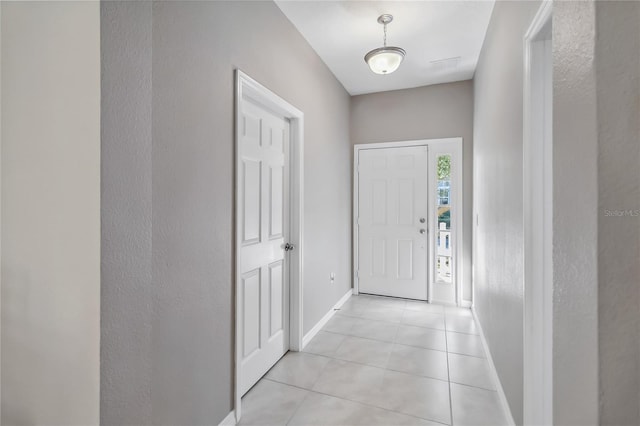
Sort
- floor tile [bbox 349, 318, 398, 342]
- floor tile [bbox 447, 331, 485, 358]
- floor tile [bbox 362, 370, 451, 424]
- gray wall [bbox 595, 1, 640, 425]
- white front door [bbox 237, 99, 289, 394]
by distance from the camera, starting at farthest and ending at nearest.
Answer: floor tile [bbox 349, 318, 398, 342] → floor tile [bbox 447, 331, 485, 358] → white front door [bbox 237, 99, 289, 394] → floor tile [bbox 362, 370, 451, 424] → gray wall [bbox 595, 1, 640, 425]

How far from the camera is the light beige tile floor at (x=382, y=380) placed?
6.05 feet

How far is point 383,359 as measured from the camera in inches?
98.6

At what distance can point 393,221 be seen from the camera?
4.13 m

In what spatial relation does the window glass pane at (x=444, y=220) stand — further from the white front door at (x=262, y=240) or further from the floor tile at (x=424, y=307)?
the white front door at (x=262, y=240)

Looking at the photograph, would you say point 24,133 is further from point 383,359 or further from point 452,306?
point 452,306

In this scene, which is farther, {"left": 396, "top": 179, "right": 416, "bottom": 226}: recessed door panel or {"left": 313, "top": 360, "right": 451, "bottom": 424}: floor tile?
{"left": 396, "top": 179, "right": 416, "bottom": 226}: recessed door panel

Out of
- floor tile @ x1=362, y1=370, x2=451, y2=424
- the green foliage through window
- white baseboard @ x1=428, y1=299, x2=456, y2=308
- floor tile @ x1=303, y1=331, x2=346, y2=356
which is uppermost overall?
the green foliage through window

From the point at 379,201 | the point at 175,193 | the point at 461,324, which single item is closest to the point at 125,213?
the point at 175,193

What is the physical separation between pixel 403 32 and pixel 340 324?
2.95 m

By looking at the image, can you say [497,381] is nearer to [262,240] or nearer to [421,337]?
[421,337]

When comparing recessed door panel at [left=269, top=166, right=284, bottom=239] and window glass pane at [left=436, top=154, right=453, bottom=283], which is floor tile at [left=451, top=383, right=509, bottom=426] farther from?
window glass pane at [left=436, top=154, right=453, bottom=283]

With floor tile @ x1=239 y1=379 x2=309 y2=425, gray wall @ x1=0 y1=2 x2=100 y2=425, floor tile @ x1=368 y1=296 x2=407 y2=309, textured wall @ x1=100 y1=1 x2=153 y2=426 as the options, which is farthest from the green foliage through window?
gray wall @ x1=0 y1=2 x2=100 y2=425

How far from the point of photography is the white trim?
1.38 metres

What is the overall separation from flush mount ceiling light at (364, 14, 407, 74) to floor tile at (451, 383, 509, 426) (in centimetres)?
260
